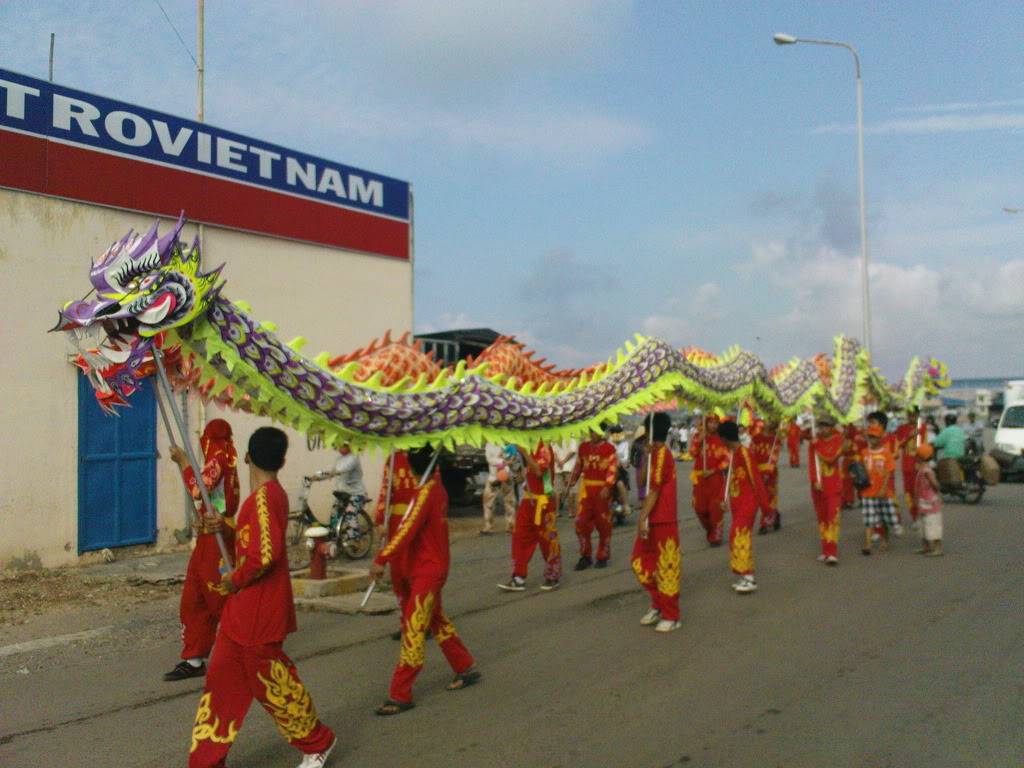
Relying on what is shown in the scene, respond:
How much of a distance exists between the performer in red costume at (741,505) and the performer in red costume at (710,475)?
6.07 ft

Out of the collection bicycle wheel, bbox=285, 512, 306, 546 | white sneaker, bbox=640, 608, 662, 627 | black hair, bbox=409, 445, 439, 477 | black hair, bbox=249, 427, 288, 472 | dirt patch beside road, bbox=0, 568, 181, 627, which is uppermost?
black hair, bbox=249, 427, 288, 472

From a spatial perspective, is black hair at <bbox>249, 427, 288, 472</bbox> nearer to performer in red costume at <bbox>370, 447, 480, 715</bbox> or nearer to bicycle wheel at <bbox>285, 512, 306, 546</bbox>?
performer in red costume at <bbox>370, 447, 480, 715</bbox>

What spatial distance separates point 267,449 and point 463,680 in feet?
7.57

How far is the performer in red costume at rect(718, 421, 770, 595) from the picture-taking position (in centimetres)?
887

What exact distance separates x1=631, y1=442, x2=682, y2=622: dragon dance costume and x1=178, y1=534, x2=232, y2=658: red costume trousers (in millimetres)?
3330

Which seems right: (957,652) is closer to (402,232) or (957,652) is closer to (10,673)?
(10,673)

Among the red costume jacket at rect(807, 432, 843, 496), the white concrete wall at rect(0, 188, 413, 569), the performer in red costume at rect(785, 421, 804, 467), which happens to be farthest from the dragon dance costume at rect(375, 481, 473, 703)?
the performer in red costume at rect(785, 421, 804, 467)

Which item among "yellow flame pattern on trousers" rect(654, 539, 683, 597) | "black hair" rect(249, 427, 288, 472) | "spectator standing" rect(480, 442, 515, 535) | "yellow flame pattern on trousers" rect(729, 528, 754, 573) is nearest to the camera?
"black hair" rect(249, 427, 288, 472)

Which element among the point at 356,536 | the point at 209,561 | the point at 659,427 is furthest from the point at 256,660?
the point at 356,536

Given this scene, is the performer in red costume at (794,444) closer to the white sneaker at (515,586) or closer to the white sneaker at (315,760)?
the white sneaker at (515,586)

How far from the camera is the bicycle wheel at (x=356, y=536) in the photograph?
452 inches

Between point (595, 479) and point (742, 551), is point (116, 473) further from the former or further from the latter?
point (742, 551)

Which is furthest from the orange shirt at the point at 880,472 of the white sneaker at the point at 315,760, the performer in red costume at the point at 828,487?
the white sneaker at the point at 315,760

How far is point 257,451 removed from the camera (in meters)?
4.58
